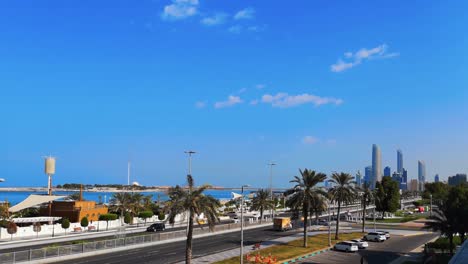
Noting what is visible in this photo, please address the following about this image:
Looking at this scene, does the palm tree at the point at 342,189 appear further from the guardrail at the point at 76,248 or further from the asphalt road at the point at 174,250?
the guardrail at the point at 76,248

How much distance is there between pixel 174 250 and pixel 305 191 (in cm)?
1745

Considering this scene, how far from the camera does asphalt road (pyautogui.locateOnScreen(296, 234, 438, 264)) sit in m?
47.8

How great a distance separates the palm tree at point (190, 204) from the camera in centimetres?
3688

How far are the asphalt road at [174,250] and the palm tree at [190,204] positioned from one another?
27.6 feet

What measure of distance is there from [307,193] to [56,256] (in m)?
29.4

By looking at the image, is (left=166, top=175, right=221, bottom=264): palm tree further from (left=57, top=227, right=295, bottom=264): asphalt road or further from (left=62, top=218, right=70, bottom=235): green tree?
(left=62, top=218, right=70, bottom=235): green tree

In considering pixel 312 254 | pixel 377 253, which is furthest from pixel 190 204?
pixel 377 253

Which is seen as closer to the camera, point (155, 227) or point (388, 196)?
point (155, 227)

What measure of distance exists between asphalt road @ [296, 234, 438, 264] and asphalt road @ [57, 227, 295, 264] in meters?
11.4

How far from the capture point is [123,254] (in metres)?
48.7

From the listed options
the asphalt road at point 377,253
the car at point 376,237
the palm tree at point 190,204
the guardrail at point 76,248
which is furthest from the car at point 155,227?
the palm tree at point 190,204

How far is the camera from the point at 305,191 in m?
57.1

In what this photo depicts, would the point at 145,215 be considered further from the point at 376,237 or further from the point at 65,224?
the point at 376,237

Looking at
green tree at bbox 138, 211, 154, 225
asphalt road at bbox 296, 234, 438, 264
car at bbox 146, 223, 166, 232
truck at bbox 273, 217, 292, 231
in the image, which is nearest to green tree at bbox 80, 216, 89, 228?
car at bbox 146, 223, 166, 232
